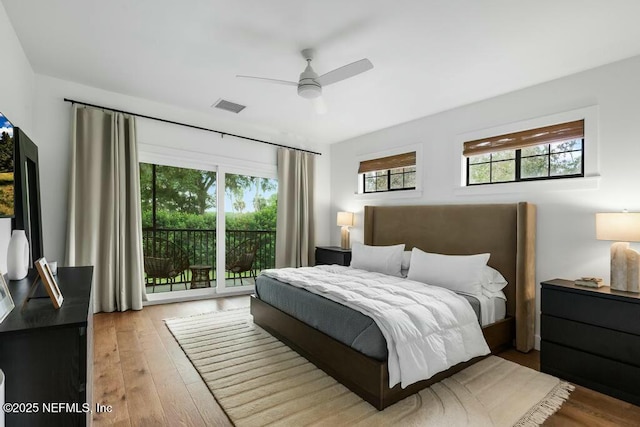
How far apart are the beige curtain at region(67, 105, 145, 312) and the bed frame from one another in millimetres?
1784

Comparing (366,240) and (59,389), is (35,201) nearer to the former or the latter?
(59,389)

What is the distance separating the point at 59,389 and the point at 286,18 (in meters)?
2.56

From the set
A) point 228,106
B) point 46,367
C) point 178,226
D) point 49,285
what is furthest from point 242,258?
point 46,367

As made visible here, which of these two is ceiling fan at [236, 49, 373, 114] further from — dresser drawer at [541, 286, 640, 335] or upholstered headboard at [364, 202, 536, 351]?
dresser drawer at [541, 286, 640, 335]

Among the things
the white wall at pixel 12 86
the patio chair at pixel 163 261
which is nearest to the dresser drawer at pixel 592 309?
the white wall at pixel 12 86

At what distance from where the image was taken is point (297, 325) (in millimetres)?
2926

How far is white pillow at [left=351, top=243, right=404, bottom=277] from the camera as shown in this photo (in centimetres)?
396

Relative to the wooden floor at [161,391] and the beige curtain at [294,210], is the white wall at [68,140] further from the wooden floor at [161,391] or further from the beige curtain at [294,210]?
the wooden floor at [161,391]

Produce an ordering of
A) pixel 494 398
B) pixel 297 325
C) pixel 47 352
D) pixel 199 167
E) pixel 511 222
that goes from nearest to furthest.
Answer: pixel 47 352
pixel 494 398
pixel 297 325
pixel 511 222
pixel 199 167

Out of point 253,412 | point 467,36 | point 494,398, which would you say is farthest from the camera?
point 467,36

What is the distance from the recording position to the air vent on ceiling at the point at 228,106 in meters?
4.19

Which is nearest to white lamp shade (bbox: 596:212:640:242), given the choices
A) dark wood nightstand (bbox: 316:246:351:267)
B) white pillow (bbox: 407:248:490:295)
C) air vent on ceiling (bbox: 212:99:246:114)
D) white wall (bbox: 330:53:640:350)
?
white wall (bbox: 330:53:640:350)

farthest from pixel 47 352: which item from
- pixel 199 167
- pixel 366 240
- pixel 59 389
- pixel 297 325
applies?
pixel 366 240

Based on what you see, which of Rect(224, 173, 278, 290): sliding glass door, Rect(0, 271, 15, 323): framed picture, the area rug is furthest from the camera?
Rect(224, 173, 278, 290): sliding glass door
